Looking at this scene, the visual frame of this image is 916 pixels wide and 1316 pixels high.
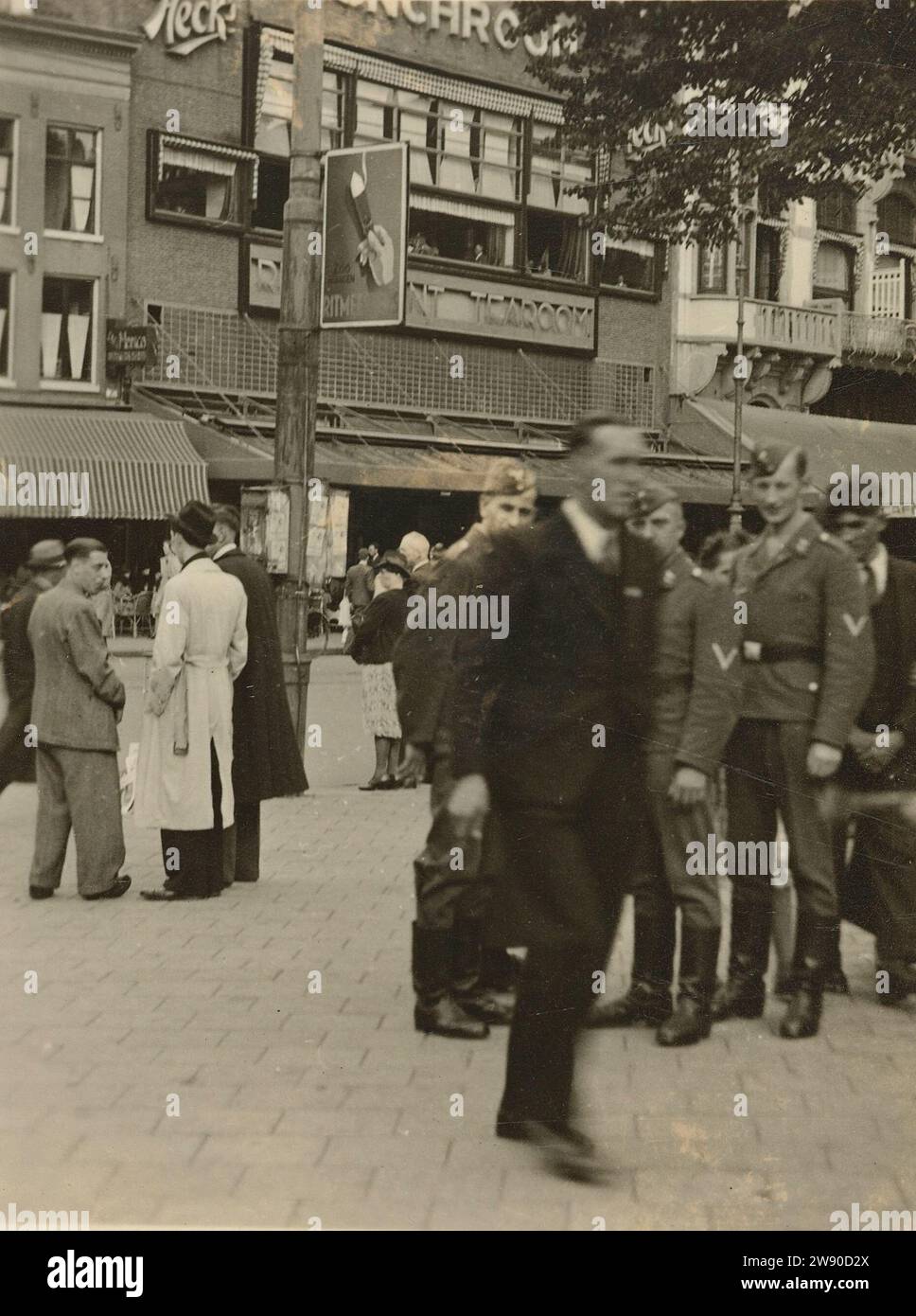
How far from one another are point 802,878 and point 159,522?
2.04 metres

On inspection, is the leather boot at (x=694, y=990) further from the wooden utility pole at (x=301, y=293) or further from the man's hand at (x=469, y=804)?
the wooden utility pole at (x=301, y=293)

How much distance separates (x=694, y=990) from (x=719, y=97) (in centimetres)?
238

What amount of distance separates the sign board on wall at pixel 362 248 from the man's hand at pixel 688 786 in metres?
1.40

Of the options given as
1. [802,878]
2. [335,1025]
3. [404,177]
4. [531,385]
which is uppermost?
[404,177]

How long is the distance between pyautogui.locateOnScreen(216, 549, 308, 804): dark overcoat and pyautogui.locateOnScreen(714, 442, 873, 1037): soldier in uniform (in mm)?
1326

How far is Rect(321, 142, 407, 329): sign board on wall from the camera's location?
15.4ft

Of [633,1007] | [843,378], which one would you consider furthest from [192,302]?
[633,1007]

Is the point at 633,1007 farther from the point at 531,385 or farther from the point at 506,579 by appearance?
the point at 531,385

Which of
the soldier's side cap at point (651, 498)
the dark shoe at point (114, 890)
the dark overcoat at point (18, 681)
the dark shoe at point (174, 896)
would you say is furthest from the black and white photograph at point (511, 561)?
the dark shoe at point (114, 890)

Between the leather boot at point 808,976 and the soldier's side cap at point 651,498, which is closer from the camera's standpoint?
the soldier's side cap at point 651,498

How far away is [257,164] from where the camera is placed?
15.7ft

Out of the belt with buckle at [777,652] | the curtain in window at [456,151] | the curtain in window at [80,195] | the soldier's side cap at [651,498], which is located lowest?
the belt with buckle at [777,652]

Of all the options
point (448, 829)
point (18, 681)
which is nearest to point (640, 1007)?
point (448, 829)

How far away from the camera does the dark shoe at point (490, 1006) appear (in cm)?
452
